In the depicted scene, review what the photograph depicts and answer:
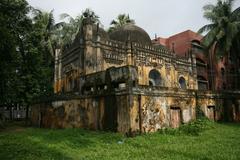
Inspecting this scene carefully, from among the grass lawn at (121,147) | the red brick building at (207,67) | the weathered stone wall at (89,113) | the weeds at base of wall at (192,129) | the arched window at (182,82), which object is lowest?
the grass lawn at (121,147)

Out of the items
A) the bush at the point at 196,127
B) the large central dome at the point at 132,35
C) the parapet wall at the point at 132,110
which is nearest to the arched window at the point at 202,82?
the large central dome at the point at 132,35

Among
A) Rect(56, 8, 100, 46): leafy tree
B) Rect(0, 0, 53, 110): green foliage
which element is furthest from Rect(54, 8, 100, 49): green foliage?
Rect(0, 0, 53, 110): green foliage

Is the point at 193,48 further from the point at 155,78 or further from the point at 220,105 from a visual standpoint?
the point at 220,105

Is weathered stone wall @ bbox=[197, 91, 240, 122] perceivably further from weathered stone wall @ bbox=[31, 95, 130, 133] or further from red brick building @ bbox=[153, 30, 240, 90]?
red brick building @ bbox=[153, 30, 240, 90]

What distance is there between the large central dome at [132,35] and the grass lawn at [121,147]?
11421 mm

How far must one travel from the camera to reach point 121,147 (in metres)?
8.83

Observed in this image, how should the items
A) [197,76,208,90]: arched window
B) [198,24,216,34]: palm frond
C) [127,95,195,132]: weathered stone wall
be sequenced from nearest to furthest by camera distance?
[127,95,195,132]: weathered stone wall → [198,24,216,34]: palm frond → [197,76,208,90]: arched window

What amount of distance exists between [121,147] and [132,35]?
13.7m

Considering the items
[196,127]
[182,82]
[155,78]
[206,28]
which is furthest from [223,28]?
[196,127]

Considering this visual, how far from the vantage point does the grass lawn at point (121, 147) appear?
738 centimetres

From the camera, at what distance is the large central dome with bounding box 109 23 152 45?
68.6 feet

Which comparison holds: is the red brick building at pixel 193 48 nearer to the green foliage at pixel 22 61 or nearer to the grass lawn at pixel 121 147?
the green foliage at pixel 22 61

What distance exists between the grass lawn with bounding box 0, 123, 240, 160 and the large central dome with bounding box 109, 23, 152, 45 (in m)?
11.4

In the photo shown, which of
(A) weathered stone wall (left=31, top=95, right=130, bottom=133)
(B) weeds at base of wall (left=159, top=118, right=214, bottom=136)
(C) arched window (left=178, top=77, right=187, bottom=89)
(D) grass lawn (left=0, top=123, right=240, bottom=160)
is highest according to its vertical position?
(C) arched window (left=178, top=77, right=187, bottom=89)
